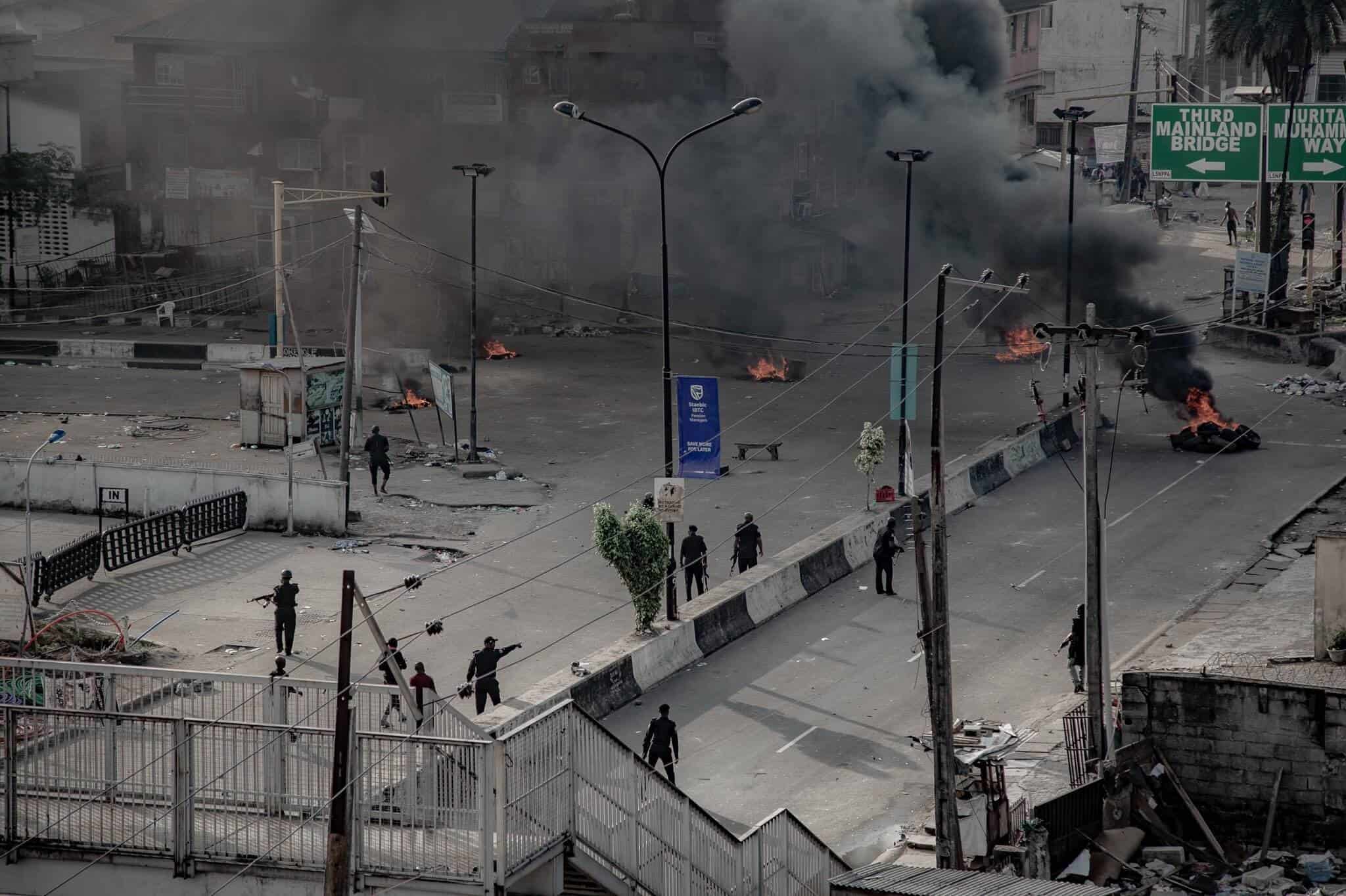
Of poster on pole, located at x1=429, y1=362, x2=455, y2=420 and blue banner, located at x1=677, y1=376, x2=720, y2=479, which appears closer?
blue banner, located at x1=677, y1=376, x2=720, y2=479

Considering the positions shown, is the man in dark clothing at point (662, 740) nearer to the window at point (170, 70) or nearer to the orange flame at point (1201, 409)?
the orange flame at point (1201, 409)

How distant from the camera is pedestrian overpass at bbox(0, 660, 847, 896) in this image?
43.3ft

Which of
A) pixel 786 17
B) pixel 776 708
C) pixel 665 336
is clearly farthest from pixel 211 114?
pixel 776 708

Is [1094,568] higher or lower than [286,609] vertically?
higher

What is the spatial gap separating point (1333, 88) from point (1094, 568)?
4989cm

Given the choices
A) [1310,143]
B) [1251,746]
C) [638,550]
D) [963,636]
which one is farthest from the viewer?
[1310,143]

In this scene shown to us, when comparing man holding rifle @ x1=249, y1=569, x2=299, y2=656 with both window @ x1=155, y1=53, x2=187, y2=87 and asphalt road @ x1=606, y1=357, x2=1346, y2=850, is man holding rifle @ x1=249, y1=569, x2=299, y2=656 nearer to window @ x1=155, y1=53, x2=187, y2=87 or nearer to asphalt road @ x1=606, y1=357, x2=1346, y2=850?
asphalt road @ x1=606, y1=357, x2=1346, y2=850

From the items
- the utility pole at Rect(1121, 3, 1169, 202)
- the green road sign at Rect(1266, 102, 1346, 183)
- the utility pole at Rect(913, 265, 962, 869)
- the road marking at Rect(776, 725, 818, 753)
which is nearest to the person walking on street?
the road marking at Rect(776, 725, 818, 753)

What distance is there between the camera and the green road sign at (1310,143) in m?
42.1

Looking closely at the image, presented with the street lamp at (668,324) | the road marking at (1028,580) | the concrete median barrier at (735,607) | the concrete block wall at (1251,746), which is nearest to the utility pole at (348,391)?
the street lamp at (668,324)

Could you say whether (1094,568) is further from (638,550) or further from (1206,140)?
(1206,140)

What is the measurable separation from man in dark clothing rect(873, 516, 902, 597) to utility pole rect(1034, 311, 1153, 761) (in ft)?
18.8

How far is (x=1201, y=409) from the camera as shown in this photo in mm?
34344

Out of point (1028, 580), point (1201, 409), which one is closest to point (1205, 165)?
point (1201, 409)
